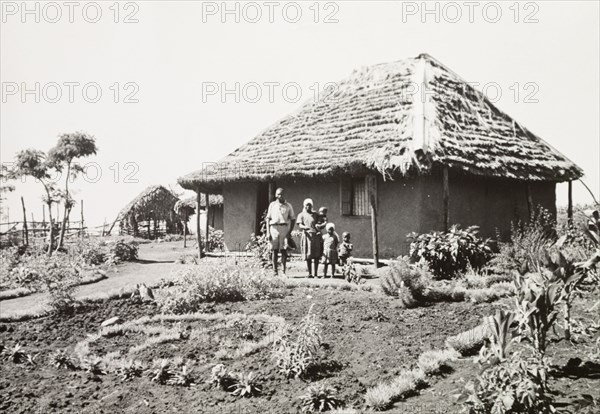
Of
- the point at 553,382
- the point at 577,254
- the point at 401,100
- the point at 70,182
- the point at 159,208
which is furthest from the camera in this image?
the point at 159,208

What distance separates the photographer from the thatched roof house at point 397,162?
12305 millimetres

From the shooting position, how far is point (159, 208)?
108ft

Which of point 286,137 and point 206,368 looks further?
point 286,137

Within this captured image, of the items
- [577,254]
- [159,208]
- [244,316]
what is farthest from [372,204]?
[159,208]

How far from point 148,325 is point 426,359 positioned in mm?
4736

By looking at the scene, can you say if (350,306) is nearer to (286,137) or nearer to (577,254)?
(577,254)

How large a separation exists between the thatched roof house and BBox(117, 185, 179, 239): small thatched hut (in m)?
16.8

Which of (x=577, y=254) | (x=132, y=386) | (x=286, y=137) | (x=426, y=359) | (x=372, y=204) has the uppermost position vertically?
(x=286, y=137)

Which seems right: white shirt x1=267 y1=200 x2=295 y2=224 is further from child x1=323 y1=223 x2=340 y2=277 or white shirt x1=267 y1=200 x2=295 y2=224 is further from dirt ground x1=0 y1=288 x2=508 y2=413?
dirt ground x1=0 y1=288 x2=508 y2=413

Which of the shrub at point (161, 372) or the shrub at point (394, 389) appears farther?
the shrub at point (161, 372)

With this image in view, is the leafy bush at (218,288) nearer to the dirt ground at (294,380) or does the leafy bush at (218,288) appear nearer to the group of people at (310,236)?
the dirt ground at (294,380)

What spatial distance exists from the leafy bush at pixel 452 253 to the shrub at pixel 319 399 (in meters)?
5.44

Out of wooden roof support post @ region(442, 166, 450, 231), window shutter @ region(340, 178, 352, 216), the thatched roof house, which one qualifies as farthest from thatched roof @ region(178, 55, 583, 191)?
window shutter @ region(340, 178, 352, 216)

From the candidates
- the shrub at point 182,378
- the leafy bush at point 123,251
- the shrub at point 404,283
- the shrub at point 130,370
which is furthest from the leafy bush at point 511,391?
the leafy bush at point 123,251
